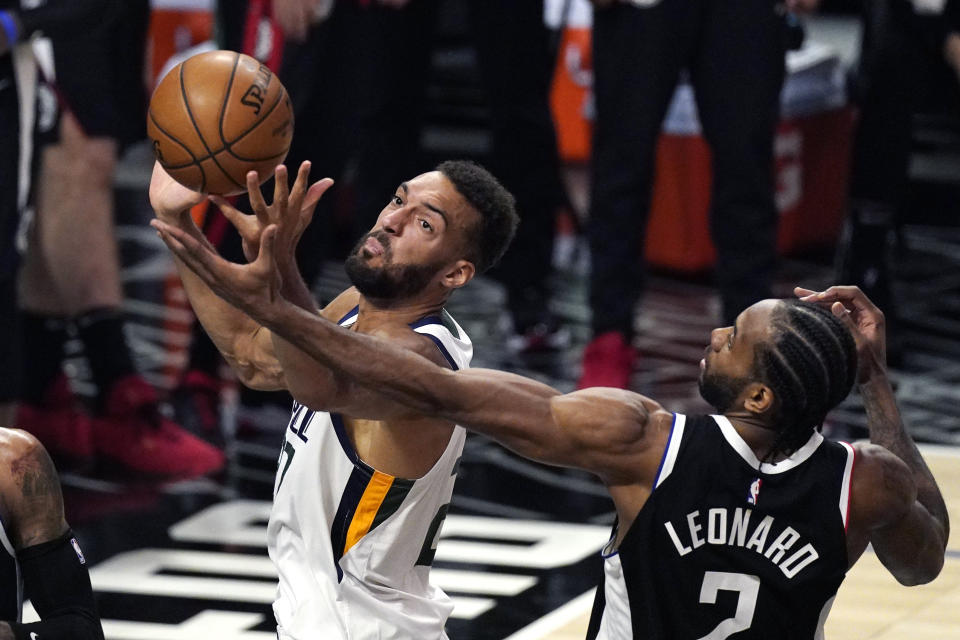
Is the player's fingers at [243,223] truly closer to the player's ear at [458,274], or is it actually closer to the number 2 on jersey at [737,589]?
the player's ear at [458,274]

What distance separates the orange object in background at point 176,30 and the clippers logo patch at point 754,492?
24.6ft

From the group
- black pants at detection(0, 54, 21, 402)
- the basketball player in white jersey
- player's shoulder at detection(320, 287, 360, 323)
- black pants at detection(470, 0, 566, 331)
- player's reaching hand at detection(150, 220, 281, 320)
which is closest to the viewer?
player's reaching hand at detection(150, 220, 281, 320)

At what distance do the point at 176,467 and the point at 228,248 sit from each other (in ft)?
2.53

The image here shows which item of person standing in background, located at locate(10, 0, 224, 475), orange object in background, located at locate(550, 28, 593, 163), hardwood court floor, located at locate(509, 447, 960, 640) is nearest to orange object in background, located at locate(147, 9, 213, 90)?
orange object in background, located at locate(550, 28, 593, 163)

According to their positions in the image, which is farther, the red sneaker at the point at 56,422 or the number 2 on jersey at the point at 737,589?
the red sneaker at the point at 56,422

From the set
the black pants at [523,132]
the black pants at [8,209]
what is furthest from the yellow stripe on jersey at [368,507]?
the black pants at [523,132]

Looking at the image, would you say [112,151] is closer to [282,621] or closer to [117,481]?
[117,481]

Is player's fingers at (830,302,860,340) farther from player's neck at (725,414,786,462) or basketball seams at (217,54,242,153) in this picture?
basketball seams at (217,54,242,153)

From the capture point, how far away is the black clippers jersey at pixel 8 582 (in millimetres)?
3166

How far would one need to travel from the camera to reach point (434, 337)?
11.3ft

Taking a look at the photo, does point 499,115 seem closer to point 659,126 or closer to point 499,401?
point 659,126

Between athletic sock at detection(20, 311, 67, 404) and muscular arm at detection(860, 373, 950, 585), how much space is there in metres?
3.34

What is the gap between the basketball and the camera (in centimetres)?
343

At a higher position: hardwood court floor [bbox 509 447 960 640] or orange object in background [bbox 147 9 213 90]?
orange object in background [bbox 147 9 213 90]
